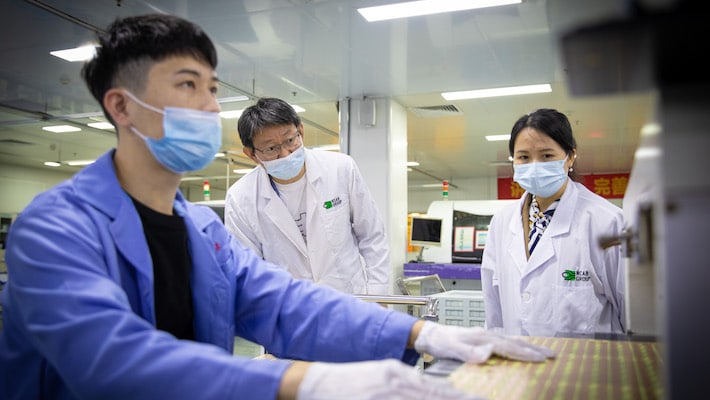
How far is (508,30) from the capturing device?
4.03 meters

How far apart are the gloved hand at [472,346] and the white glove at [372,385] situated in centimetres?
28

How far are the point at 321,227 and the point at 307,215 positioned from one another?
0.08 m

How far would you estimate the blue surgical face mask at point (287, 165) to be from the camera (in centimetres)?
243

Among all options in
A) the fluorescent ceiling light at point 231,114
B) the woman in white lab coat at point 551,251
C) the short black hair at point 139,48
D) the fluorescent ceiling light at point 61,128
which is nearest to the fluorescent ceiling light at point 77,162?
the fluorescent ceiling light at point 61,128

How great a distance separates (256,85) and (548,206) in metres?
4.14

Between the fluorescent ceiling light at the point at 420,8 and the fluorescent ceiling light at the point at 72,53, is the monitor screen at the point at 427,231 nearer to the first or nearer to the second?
the fluorescent ceiling light at the point at 420,8

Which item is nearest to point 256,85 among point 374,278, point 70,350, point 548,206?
point 374,278

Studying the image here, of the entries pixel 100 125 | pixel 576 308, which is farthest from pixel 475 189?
pixel 576 308

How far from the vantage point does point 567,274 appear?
1790 millimetres

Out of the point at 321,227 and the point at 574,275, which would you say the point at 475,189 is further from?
the point at 574,275

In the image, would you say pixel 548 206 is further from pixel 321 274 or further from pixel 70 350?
pixel 70 350

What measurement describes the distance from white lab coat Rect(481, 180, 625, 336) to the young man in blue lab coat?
2.52 feet

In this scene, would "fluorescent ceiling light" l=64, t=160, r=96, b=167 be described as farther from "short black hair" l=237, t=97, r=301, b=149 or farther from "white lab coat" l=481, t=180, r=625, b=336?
"white lab coat" l=481, t=180, r=625, b=336

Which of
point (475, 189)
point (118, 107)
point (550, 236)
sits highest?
point (475, 189)
